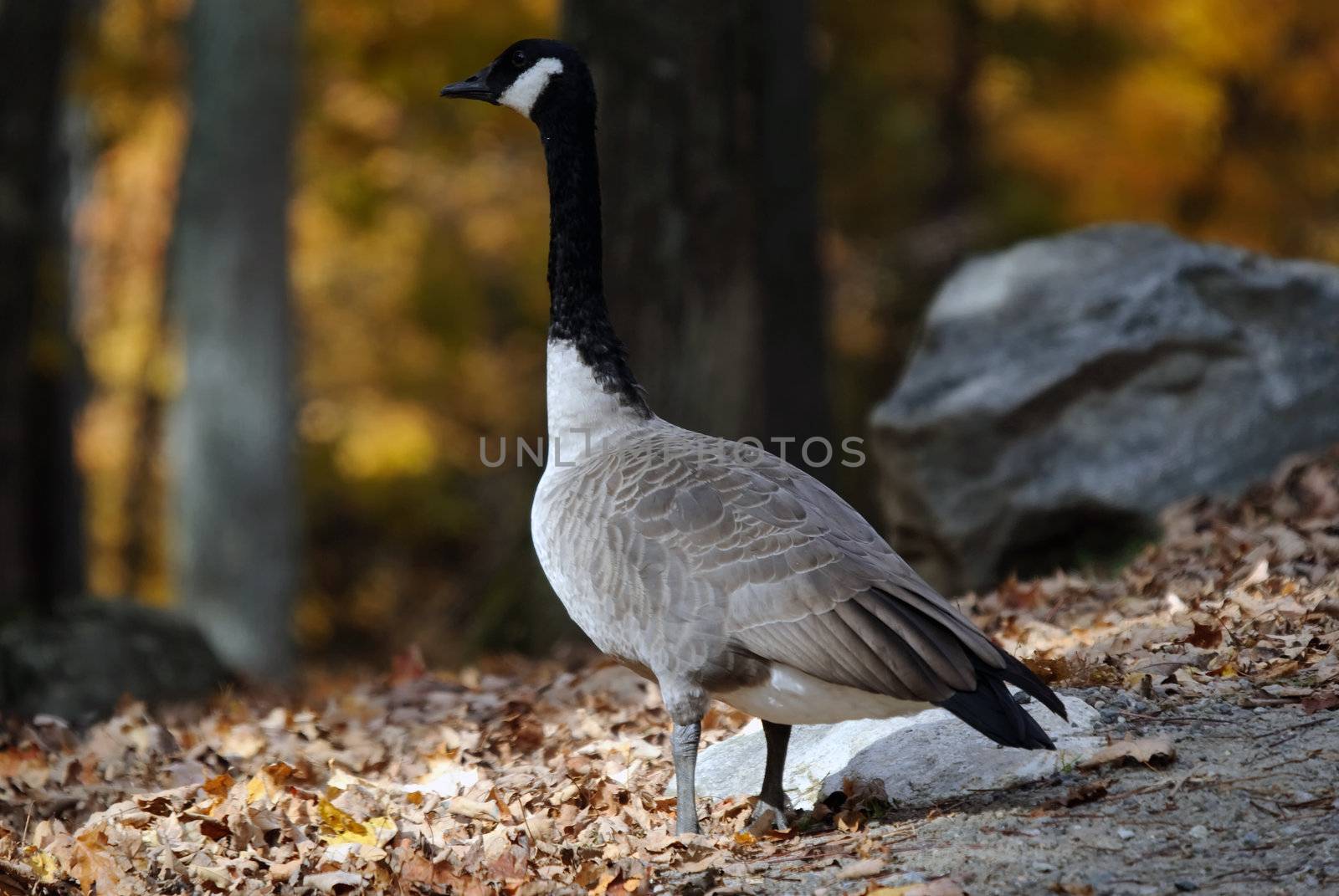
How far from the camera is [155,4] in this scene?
17.7 meters

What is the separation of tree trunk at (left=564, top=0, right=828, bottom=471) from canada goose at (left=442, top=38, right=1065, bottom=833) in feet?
11.3

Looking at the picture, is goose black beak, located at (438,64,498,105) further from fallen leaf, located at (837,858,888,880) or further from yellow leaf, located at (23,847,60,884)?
fallen leaf, located at (837,858,888,880)

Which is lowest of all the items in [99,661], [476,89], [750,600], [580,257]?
[99,661]

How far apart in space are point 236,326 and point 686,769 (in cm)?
973

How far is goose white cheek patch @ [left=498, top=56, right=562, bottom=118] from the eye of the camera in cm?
577

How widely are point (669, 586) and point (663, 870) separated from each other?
2.75ft

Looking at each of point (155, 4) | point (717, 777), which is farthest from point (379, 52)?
point (717, 777)

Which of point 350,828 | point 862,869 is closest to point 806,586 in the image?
point 862,869

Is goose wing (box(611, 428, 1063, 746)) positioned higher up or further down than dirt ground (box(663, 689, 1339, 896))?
higher up

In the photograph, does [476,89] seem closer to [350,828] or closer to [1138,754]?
[350,828]

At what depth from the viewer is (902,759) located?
4.84 meters

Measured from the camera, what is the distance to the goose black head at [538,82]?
5.76 metres

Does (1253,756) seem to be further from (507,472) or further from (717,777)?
(507,472)

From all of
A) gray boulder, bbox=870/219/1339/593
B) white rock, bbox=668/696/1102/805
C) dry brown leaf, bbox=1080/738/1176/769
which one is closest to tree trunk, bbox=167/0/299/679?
gray boulder, bbox=870/219/1339/593
